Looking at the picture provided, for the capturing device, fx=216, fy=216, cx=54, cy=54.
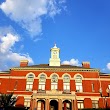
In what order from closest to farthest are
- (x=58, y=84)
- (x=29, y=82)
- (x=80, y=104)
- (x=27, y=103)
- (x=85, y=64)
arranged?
(x=27, y=103), (x=80, y=104), (x=58, y=84), (x=29, y=82), (x=85, y=64)

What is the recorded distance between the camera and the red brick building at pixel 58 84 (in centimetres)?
4209

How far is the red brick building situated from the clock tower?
Answer: 3.62 m

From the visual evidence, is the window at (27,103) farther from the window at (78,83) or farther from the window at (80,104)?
the window at (78,83)

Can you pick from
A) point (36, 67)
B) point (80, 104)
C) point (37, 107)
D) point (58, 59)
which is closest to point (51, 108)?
A: point (37, 107)

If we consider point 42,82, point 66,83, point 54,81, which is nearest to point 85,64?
point 66,83

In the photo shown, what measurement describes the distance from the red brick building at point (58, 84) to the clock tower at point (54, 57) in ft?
11.9

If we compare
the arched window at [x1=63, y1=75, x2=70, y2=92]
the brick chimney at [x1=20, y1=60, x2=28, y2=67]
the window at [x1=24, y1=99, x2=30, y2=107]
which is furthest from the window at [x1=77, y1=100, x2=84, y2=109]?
the brick chimney at [x1=20, y1=60, x2=28, y2=67]

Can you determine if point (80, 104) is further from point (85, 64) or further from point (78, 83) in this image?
point (85, 64)

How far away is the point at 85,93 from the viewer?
42844 mm

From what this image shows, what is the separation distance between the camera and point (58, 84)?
43.7 m

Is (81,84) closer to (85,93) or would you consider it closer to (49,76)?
(85,93)

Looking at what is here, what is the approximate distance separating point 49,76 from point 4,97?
1180 cm

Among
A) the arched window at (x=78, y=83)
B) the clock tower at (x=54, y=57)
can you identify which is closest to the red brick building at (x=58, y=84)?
the arched window at (x=78, y=83)

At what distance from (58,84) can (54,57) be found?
8483 millimetres
